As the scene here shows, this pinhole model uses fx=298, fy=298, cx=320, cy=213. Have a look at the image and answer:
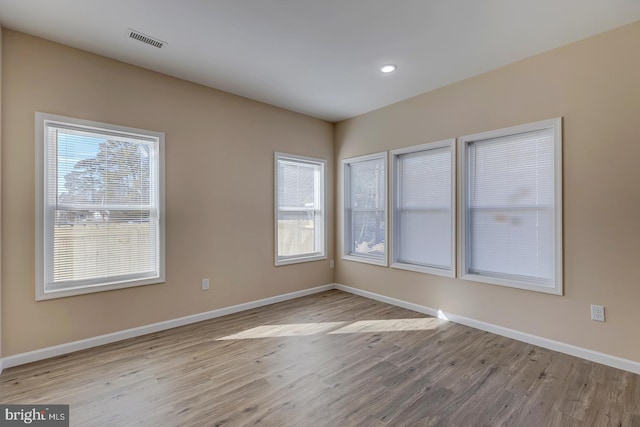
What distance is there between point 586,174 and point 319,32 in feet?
8.62

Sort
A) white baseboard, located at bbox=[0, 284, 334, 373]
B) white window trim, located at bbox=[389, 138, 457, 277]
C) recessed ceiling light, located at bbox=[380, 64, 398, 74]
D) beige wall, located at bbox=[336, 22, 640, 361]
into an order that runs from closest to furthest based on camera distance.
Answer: beige wall, located at bbox=[336, 22, 640, 361] → white baseboard, located at bbox=[0, 284, 334, 373] → recessed ceiling light, located at bbox=[380, 64, 398, 74] → white window trim, located at bbox=[389, 138, 457, 277]

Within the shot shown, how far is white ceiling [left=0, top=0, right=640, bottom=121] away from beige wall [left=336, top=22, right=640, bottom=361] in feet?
0.75

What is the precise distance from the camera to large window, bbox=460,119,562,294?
2.82 meters

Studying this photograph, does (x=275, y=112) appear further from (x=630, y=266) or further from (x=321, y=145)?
(x=630, y=266)

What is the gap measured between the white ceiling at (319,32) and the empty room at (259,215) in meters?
0.02

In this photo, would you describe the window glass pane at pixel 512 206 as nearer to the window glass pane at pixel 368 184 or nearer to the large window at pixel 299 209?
the window glass pane at pixel 368 184

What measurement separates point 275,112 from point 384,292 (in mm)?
3035

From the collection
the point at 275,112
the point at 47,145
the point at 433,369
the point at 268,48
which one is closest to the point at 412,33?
the point at 268,48

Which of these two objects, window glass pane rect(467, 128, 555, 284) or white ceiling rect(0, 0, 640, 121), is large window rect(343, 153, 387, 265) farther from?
white ceiling rect(0, 0, 640, 121)

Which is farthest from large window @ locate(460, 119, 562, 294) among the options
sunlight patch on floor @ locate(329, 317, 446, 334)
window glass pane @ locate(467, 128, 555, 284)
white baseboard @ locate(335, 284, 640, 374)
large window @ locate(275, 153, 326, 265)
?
large window @ locate(275, 153, 326, 265)

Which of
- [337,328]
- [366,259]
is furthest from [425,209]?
[337,328]

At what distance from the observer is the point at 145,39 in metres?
2.62

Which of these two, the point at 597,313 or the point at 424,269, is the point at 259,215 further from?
the point at 597,313

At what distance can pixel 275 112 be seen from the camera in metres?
4.29
